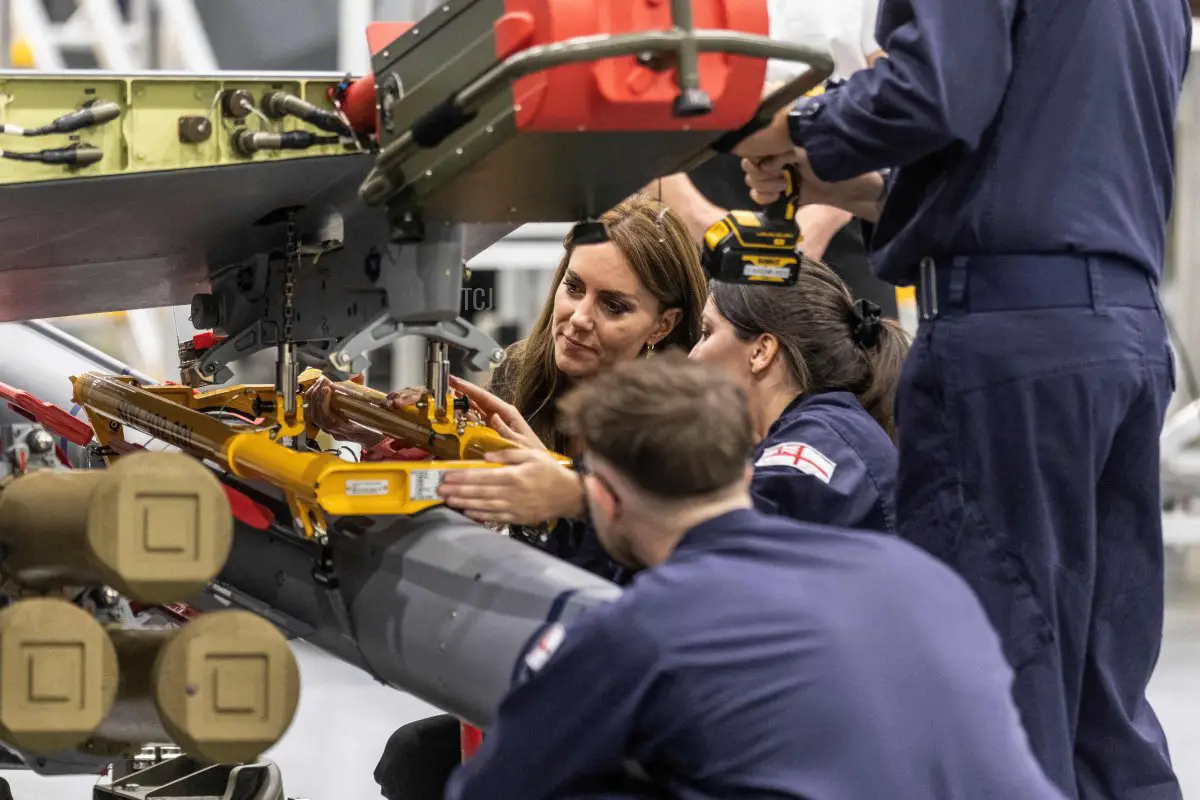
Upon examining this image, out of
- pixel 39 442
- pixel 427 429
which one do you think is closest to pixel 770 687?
pixel 427 429

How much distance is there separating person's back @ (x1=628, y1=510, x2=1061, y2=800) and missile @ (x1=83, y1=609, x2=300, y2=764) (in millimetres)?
590

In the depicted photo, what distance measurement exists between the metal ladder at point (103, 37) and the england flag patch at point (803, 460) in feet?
12.9

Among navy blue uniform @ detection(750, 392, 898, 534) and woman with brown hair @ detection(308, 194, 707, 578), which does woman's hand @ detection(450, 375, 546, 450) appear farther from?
navy blue uniform @ detection(750, 392, 898, 534)

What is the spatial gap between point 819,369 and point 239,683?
1.27m

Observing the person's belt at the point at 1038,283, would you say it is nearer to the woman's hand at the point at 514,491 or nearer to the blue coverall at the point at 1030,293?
the blue coverall at the point at 1030,293

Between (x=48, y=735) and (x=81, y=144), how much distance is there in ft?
2.70

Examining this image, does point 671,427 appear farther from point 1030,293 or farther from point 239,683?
point 1030,293

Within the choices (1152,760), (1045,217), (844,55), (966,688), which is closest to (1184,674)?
(844,55)

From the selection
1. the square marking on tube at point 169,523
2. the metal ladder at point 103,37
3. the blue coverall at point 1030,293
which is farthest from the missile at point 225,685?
the metal ladder at point 103,37

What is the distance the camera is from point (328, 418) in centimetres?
314

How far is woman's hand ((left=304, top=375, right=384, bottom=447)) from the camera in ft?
10.3

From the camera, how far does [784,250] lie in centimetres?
259

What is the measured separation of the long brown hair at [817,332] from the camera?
118 inches

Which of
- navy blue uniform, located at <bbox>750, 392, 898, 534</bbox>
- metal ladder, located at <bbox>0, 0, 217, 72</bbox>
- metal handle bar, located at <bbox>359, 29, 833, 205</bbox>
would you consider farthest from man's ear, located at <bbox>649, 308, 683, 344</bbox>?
metal ladder, located at <bbox>0, 0, 217, 72</bbox>
